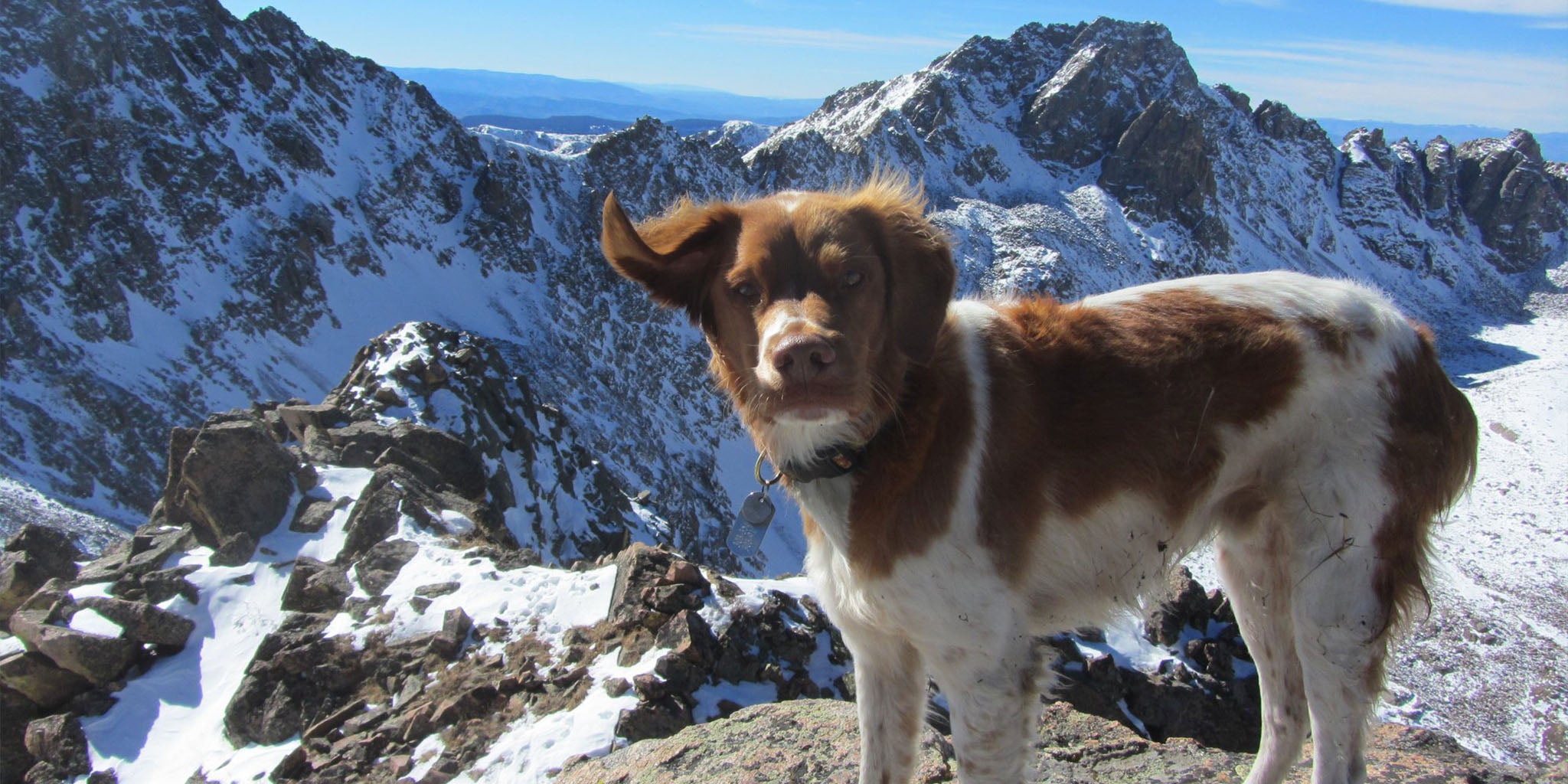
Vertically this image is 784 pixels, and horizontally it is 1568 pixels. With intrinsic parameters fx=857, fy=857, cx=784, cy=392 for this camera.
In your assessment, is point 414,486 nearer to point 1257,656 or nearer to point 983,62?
point 1257,656

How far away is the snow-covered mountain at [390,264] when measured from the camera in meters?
34.9

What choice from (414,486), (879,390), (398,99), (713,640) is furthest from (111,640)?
(398,99)

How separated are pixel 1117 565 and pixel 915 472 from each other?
103 cm

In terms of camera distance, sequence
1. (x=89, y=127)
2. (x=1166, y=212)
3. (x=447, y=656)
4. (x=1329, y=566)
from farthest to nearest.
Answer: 1. (x=1166, y=212)
2. (x=89, y=127)
3. (x=447, y=656)
4. (x=1329, y=566)

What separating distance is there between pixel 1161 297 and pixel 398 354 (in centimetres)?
2147

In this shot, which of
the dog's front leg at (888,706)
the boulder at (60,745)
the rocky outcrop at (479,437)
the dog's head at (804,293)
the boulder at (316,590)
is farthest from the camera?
the rocky outcrop at (479,437)

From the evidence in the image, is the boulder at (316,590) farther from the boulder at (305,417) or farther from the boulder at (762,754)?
the boulder at (762,754)

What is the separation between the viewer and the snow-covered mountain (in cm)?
3491

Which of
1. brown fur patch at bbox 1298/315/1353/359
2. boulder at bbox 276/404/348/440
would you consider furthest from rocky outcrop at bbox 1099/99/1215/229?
brown fur patch at bbox 1298/315/1353/359

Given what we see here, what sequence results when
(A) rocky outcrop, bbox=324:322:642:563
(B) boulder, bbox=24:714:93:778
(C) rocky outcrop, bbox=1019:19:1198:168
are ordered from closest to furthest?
(B) boulder, bbox=24:714:93:778
(A) rocky outcrop, bbox=324:322:642:563
(C) rocky outcrop, bbox=1019:19:1198:168

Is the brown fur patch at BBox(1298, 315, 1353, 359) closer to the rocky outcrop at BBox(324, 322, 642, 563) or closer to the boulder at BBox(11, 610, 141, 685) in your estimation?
the boulder at BBox(11, 610, 141, 685)

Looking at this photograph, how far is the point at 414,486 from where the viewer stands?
13773 mm

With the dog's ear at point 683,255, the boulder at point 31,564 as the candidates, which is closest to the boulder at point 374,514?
the boulder at point 31,564

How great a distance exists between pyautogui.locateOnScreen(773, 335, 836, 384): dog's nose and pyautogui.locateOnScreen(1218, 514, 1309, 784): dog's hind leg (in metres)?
2.31
